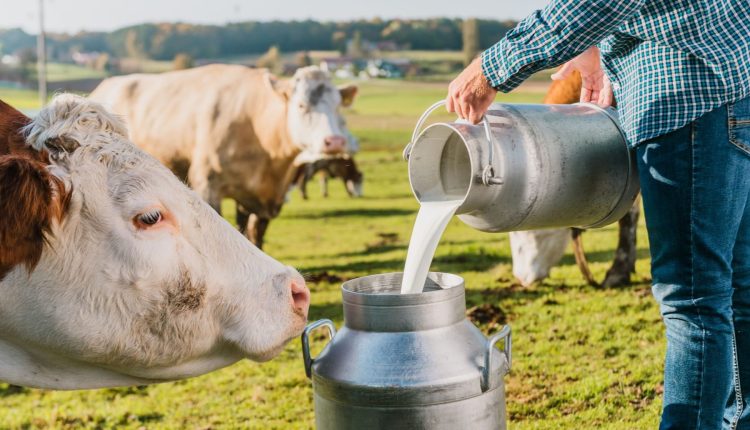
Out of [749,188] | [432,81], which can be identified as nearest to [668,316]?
[749,188]

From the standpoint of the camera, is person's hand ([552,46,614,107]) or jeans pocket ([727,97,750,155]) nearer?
jeans pocket ([727,97,750,155])

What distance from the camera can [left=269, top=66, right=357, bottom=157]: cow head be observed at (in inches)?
335

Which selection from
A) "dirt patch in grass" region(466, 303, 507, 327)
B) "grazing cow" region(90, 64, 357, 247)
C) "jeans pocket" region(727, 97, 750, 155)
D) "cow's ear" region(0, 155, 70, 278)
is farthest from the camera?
"grazing cow" region(90, 64, 357, 247)

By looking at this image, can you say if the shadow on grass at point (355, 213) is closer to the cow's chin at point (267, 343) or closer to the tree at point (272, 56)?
the cow's chin at point (267, 343)

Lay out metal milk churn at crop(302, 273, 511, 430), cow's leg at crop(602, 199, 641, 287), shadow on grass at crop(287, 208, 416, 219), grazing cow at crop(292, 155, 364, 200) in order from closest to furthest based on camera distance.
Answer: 1. metal milk churn at crop(302, 273, 511, 430)
2. cow's leg at crop(602, 199, 641, 287)
3. shadow on grass at crop(287, 208, 416, 219)
4. grazing cow at crop(292, 155, 364, 200)

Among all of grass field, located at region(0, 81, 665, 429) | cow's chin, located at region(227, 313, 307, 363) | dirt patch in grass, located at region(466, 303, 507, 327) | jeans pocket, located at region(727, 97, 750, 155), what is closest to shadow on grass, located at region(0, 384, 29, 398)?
grass field, located at region(0, 81, 665, 429)

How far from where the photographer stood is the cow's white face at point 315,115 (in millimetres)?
8492

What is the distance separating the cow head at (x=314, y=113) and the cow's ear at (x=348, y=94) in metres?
0.32

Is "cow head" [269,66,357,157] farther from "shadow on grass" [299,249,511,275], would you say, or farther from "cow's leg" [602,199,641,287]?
"cow's leg" [602,199,641,287]

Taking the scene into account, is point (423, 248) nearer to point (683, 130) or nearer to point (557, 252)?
point (683, 130)

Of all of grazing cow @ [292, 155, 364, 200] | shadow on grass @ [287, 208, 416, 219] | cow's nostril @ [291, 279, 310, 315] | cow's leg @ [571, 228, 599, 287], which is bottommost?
shadow on grass @ [287, 208, 416, 219]

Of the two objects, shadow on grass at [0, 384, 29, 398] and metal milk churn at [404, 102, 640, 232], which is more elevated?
metal milk churn at [404, 102, 640, 232]

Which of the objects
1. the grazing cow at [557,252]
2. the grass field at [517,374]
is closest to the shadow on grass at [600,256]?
the grass field at [517,374]

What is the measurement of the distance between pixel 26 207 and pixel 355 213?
38.9ft
